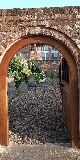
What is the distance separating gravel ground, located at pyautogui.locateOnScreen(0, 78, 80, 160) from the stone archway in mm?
473

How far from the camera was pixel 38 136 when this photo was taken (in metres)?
8.67

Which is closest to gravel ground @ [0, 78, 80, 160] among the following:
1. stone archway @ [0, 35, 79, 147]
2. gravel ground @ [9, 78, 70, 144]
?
gravel ground @ [9, 78, 70, 144]

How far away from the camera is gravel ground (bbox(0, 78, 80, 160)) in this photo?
716 centimetres

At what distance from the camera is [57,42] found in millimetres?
7586

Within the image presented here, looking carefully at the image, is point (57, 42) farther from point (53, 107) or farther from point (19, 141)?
point (53, 107)

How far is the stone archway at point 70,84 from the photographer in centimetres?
757

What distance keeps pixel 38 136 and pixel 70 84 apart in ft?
7.33

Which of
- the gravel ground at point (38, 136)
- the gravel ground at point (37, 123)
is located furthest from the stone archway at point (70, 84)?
the gravel ground at point (37, 123)

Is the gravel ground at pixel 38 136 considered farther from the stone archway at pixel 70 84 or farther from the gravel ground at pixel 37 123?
the stone archway at pixel 70 84

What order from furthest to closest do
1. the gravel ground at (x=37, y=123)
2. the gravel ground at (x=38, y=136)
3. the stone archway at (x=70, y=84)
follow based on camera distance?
the gravel ground at (x=37, y=123) < the stone archway at (x=70, y=84) < the gravel ground at (x=38, y=136)

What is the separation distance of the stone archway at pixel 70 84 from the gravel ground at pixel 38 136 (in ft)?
1.55

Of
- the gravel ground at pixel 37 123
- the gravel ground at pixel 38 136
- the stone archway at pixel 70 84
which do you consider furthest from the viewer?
the gravel ground at pixel 37 123

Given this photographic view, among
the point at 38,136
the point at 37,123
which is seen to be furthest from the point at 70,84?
the point at 37,123

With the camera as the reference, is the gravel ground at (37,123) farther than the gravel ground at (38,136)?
Yes
